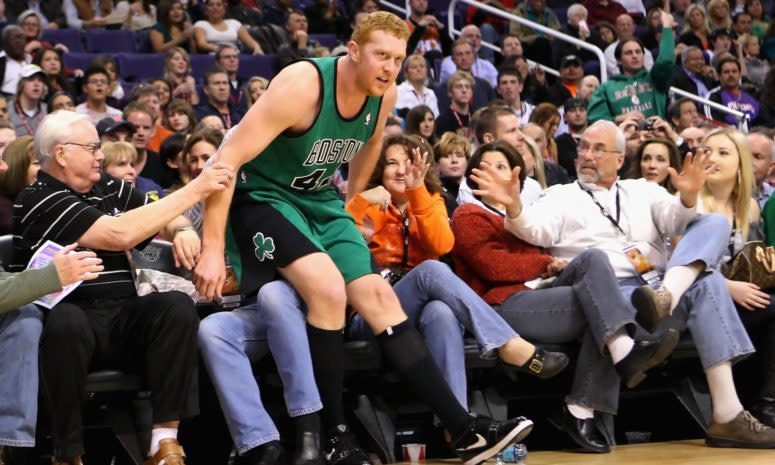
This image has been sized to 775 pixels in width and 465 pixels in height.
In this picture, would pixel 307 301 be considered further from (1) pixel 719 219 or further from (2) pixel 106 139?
(2) pixel 106 139

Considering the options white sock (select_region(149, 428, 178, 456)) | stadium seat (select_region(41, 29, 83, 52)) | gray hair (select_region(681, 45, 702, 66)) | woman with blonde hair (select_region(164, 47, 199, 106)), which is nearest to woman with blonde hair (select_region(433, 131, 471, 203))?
white sock (select_region(149, 428, 178, 456))

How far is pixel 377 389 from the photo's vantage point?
484 centimetres

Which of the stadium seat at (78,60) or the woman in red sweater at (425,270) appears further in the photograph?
the stadium seat at (78,60)

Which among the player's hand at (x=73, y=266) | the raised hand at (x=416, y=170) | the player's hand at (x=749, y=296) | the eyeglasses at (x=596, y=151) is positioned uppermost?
the raised hand at (x=416, y=170)

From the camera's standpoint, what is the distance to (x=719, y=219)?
5.06 meters

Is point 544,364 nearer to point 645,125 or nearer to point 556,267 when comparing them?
point 556,267

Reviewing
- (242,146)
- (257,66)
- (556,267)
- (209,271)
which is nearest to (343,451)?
(209,271)

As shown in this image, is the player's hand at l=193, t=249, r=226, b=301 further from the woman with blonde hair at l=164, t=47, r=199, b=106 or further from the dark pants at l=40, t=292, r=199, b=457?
the woman with blonde hair at l=164, t=47, r=199, b=106

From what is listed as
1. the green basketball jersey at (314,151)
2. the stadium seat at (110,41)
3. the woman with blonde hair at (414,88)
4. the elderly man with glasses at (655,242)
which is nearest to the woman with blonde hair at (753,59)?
the woman with blonde hair at (414,88)

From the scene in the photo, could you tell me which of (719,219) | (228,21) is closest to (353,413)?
(719,219)

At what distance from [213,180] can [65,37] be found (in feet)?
22.8

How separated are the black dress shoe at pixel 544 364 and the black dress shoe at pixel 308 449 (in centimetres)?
86

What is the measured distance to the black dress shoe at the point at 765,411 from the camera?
16.3ft

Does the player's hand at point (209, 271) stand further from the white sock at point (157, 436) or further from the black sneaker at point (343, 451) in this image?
the black sneaker at point (343, 451)
